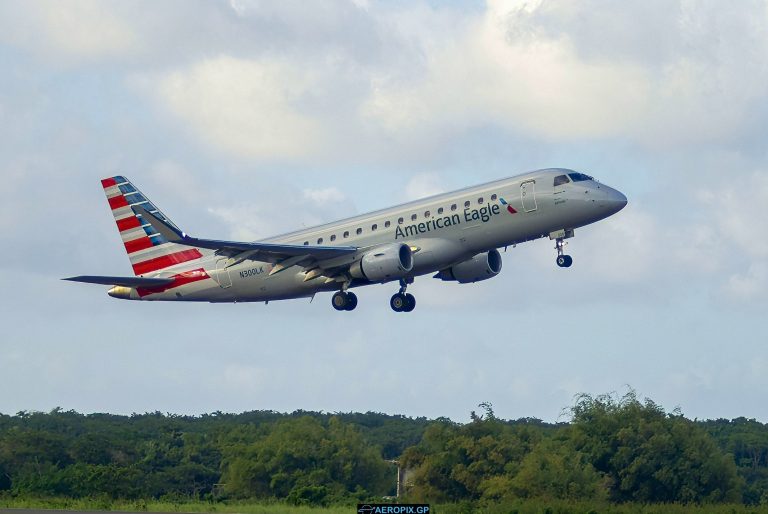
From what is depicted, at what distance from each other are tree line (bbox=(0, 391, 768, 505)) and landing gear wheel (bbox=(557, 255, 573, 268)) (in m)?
18.0

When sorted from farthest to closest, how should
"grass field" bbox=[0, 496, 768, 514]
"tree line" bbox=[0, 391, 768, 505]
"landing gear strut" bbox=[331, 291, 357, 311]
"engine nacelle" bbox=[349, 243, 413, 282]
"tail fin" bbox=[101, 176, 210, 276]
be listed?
"tree line" bbox=[0, 391, 768, 505] < "tail fin" bbox=[101, 176, 210, 276] < "landing gear strut" bbox=[331, 291, 357, 311] < "engine nacelle" bbox=[349, 243, 413, 282] < "grass field" bbox=[0, 496, 768, 514]

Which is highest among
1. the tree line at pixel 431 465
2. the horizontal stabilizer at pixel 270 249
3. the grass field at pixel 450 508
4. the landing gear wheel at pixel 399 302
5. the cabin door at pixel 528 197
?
the cabin door at pixel 528 197

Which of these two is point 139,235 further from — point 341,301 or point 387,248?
point 387,248

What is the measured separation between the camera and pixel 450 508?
204 feet

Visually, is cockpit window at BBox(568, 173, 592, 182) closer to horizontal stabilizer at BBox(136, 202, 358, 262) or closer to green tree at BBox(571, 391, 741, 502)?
horizontal stabilizer at BBox(136, 202, 358, 262)

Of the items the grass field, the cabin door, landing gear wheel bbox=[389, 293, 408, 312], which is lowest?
the grass field

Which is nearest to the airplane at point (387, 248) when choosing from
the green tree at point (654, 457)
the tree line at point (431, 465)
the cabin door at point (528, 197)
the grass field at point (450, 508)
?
the cabin door at point (528, 197)

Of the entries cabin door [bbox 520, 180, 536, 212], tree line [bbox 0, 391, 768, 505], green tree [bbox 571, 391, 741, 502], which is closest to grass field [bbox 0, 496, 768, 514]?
tree line [bbox 0, 391, 768, 505]

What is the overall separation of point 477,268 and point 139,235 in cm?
1837

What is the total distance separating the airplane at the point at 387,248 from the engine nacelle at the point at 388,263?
44 millimetres

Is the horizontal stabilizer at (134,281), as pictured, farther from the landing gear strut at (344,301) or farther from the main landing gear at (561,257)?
the main landing gear at (561,257)

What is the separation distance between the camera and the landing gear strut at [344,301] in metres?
66.6

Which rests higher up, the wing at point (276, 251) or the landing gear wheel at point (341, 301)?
the wing at point (276, 251)

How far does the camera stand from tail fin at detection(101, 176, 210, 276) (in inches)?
2827
